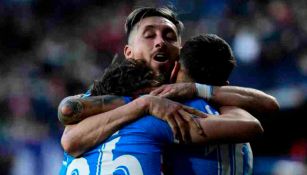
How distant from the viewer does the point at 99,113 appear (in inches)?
118

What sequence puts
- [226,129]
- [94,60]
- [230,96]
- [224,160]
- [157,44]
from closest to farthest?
[226,129]
[224,160]
[230,96]
[157,44]
[94,60]

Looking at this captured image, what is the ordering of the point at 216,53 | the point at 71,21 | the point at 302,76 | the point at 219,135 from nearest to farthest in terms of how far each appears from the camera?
the point at 219,135
the point at 216,53
the point at 302,76
the point at 71,21

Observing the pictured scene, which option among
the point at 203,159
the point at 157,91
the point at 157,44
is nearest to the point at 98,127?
the point at 157,91

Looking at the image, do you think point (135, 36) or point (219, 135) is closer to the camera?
point (219, 135)

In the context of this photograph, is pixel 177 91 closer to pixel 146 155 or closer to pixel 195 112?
pixel 195 112

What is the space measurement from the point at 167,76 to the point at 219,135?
0.84 meters

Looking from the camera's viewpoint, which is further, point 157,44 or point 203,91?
point 157,44

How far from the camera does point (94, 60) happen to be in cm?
867

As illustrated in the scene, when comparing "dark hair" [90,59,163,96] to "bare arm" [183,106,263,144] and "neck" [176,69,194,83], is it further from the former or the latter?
"bare arm" [183,106,263,144]

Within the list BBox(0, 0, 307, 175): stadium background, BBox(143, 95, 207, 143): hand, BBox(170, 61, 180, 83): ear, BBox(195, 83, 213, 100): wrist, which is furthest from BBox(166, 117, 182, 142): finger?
BBox(0, 0, 307, 175): stadium background

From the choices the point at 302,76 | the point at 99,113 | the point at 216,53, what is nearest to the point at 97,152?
the point at 99,113

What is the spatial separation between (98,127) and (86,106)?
127 mm

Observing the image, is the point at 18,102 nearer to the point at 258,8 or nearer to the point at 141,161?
the point at 258,8

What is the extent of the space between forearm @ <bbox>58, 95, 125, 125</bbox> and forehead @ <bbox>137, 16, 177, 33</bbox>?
79 cm
